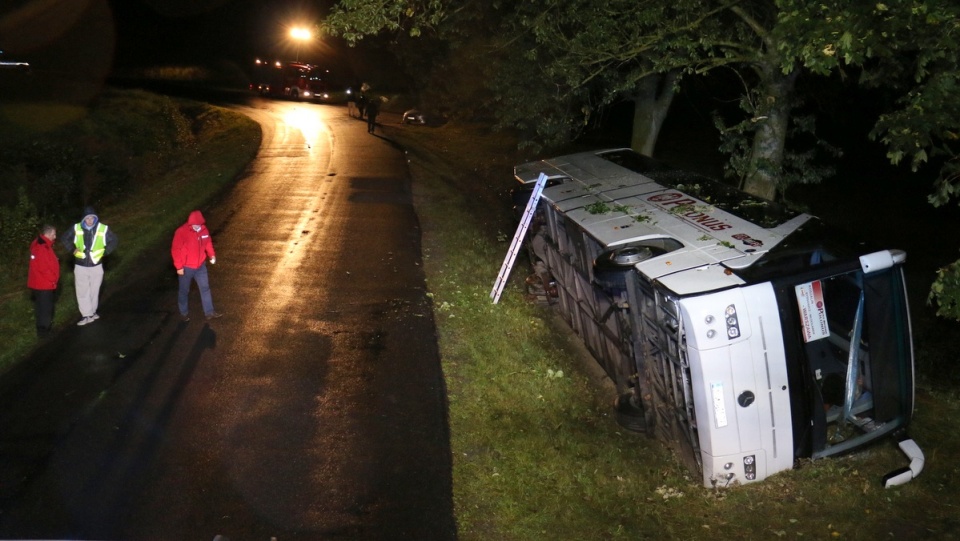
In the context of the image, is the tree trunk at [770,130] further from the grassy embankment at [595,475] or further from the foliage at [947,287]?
the foliage at [947,287]

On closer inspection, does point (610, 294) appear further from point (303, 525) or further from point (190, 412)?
point (190, 412)

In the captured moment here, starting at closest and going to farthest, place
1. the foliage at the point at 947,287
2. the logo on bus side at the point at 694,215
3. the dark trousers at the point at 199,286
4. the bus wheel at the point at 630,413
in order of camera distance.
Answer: the foliage at the point at 947,287 → the logo on bus side at the point at 694,215 → the bus wheel at the point at 630,413 → the dark trousers at the point at 199,286

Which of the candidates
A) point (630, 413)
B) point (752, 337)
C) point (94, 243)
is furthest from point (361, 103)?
point (752, 337)

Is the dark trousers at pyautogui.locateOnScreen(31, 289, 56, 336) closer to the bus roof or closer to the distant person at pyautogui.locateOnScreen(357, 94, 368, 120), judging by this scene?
the bus roof

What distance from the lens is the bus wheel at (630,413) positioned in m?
7.98

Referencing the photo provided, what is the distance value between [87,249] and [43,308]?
870 mm

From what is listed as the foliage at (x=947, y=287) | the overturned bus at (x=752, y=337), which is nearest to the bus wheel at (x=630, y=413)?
the overturned bus at (x=752, y=337)

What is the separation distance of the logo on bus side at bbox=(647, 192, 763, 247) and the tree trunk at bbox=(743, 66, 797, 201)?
8.45 feet

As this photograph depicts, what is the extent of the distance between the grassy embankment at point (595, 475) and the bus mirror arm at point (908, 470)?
7cm

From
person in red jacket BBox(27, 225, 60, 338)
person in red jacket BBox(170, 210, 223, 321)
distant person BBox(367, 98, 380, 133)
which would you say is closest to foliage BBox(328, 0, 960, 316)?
person in red jacket BBox(170, 210, 223, 321)

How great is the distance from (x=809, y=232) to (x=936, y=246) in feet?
24.2

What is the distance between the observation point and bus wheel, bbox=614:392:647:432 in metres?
7.98

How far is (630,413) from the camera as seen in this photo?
805cm

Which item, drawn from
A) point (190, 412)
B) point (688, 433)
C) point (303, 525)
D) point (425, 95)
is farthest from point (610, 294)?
point (425, 95)
